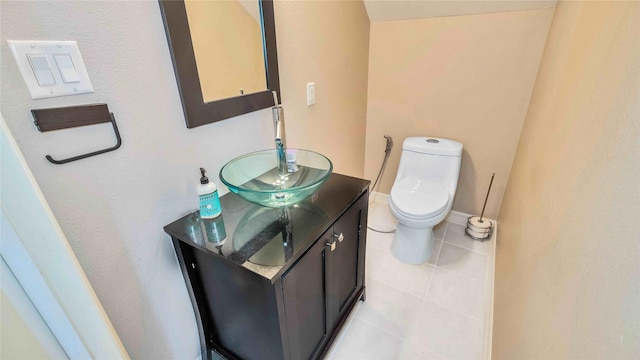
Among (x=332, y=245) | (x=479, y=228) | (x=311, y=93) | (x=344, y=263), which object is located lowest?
(x=479, y=228)

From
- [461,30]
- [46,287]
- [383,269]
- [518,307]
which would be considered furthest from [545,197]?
[46,287]

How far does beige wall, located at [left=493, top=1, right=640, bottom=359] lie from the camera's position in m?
0.47

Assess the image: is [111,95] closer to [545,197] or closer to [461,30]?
[545,197]

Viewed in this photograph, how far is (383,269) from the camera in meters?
1.78

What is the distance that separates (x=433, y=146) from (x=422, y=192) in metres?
0.36

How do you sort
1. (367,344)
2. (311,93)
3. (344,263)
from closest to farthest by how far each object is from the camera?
(344,263) → (367,344) → (311,93)

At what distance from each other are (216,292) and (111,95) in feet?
2.30

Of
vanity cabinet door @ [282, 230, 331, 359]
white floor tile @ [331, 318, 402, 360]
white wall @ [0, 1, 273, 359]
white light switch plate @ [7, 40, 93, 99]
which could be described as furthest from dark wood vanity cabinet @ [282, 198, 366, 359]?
white light switch plate @ [7, 40, 93, 99]

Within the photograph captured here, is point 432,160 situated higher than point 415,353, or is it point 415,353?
point 432,160

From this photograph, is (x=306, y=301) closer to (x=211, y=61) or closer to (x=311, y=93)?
(x=211, y=61)

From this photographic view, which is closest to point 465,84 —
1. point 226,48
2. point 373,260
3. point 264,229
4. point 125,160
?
point 373,260

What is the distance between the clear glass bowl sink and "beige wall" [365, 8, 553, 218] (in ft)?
3.68

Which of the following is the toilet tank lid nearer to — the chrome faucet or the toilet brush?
the toilet brush

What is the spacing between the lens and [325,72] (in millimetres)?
1542
